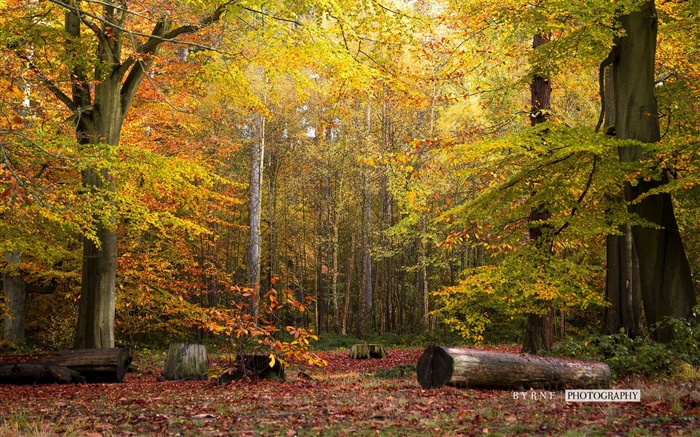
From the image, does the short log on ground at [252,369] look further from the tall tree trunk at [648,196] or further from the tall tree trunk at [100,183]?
the tall tree trunk at [648,196]

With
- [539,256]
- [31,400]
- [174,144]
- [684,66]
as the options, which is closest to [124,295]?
[174,144]

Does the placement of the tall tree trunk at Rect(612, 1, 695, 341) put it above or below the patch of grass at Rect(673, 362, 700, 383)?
above

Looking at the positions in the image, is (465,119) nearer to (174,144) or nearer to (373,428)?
(174,144)

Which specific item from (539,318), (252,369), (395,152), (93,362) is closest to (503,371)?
(252,369)

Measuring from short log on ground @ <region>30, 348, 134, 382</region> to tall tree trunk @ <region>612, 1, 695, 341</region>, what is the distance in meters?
9.90

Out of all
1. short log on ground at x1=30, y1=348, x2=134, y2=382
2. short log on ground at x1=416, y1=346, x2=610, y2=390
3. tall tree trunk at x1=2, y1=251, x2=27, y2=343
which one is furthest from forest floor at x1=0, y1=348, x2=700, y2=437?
tall tree trunk at x1=2, y1=251, x2=27, y2=343

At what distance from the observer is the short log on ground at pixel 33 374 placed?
11234mm

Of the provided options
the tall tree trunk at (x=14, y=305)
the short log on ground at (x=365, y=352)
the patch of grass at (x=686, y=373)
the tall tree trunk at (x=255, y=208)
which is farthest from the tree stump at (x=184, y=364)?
the tall tree trunk at (x=14, y=305)

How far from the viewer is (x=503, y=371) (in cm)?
800

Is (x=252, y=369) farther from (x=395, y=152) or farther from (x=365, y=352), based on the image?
(x=365, y=352)

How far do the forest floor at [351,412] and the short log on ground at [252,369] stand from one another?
3.95 feet

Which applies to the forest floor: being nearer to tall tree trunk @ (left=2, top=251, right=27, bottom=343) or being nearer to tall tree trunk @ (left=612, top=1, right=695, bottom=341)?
tall tree trunk @ (left=612, top=1, right=695, bottom=341)

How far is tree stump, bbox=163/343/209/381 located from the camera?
12367 millimetres

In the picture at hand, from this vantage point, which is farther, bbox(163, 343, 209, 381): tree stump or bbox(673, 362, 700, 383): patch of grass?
bbox(163, 343, 209, 381): tree stump
